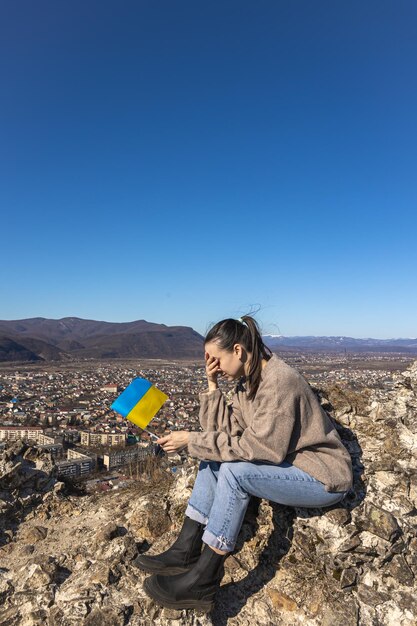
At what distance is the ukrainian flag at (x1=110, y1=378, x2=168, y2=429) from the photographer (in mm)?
3625

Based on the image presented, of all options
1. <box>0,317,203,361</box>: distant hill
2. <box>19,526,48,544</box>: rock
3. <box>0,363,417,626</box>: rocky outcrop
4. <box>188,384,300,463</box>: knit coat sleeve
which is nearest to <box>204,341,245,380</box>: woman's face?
<box>188,384,300,463</box>: knit coat sleeve

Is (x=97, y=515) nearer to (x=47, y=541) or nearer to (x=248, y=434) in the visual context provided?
(x=47, y=541)

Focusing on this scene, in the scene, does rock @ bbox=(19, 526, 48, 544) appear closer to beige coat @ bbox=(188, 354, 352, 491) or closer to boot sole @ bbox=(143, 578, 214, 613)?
boot sole @ bbox=(143, 578, 214, 613)

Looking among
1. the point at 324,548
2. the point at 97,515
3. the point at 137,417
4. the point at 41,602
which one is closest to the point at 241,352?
the point at 137,417

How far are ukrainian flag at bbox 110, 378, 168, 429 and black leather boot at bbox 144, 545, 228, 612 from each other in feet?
4.13

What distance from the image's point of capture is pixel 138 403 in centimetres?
366

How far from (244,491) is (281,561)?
1.03 metres

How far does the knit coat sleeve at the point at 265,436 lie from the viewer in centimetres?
265

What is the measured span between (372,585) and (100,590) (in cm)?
205

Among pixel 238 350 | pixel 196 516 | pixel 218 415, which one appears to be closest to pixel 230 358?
pixel 238 350

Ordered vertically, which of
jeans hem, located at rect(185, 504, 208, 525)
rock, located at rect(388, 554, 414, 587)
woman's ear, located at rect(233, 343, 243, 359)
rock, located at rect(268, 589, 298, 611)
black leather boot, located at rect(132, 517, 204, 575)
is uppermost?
woman's ear, located at rect(233, 343, 243, 359)

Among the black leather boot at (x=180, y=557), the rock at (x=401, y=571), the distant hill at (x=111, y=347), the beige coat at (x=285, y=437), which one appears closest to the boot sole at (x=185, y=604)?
the black leather boot at (x=180, y=557)

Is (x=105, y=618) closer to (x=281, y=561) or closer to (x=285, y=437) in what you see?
(x=281, y=561)

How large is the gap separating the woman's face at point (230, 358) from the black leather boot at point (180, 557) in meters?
1.16
